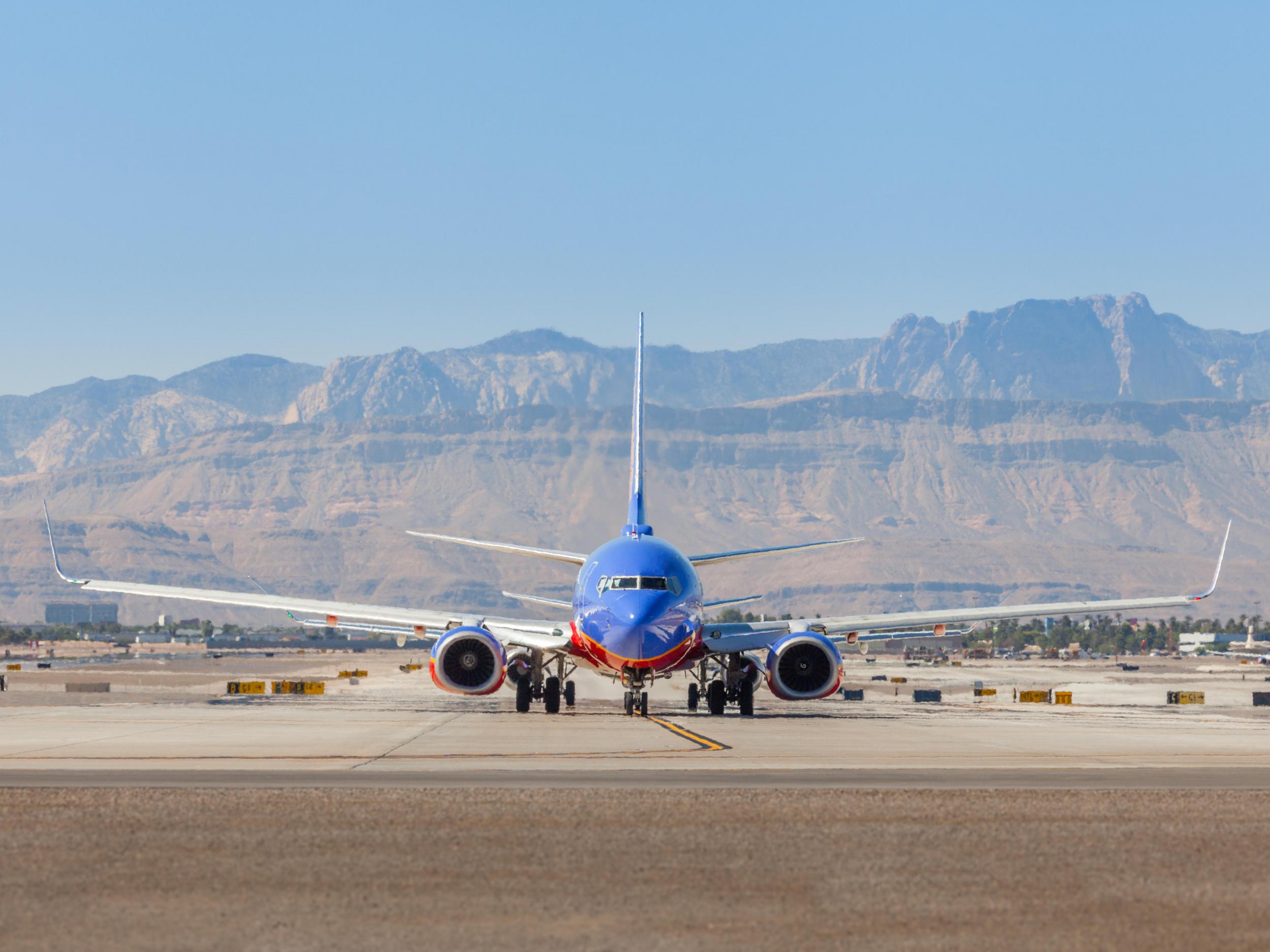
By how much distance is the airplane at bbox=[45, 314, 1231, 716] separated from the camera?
134 ft

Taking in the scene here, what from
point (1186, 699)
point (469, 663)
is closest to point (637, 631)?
point (469, 663)

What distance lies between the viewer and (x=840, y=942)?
37.2 feet

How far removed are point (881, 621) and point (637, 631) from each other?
12681 mm

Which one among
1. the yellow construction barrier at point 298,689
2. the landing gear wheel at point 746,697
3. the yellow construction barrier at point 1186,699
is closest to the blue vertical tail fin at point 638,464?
the landing gear wheel at point 746,697

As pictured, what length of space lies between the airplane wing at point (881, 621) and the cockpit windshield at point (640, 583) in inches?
180

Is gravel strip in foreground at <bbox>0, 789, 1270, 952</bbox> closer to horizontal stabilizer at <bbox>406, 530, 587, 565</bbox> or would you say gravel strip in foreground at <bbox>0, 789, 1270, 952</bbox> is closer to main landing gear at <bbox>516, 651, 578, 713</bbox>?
horizontal stabilizer at <bbox>406, 530, 587, 565</bbox>

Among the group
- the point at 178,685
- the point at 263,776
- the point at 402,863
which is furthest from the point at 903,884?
the point at 178,685

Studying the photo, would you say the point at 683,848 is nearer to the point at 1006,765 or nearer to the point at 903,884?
the point at 903,884

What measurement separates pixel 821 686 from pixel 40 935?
118 feet

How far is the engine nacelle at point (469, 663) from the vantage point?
4494 cm

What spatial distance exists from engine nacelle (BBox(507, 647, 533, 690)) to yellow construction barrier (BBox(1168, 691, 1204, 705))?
33454 millimetres

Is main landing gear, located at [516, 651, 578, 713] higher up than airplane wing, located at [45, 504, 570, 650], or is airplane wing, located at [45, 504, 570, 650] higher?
airplane wing, located at [45, 504, 570, 650]

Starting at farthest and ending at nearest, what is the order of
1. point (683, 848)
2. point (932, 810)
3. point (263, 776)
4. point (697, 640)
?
point (697, 640), point (263, 776), point (932, 810), point (683, 848)

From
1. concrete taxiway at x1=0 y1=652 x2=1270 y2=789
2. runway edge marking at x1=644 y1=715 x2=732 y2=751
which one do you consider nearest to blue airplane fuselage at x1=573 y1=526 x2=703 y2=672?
runway edge marking at x1=644 y1=715 x2=732 y2=751
